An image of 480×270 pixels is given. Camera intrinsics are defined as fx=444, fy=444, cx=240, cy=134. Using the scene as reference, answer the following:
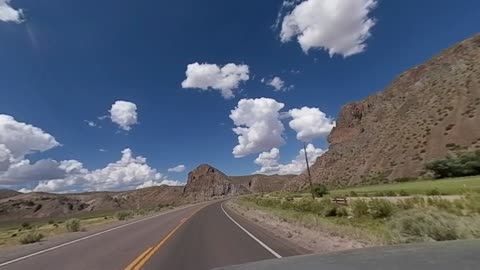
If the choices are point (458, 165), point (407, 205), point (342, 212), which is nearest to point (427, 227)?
point (407, 205)

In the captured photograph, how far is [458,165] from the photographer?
5309 centimetres

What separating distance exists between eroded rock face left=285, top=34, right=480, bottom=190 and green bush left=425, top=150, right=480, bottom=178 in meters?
5.72

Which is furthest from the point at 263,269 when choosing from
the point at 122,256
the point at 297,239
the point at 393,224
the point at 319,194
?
the point at 319,194

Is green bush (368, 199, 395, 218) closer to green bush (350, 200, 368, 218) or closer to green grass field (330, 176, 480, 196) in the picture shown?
green bush (350, 200, 368, 218)

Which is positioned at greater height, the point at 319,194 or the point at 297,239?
the point at 319,194

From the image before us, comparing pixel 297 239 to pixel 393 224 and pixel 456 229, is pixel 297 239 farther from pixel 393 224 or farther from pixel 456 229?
pixel 456 229

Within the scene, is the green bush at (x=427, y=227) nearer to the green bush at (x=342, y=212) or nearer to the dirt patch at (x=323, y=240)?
the dirt patch at (x=323, y=240)

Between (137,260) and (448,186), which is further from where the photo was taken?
(448,186)

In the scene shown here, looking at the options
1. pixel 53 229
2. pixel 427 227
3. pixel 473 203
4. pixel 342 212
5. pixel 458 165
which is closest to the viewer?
pixel 427 227

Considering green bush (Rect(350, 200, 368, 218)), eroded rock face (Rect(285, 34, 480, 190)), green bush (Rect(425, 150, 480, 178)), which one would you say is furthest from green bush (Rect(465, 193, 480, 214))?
eroded rock face (Rect(285, 34, 480, 190))

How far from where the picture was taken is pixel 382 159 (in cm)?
8000

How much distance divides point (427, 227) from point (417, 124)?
7220cm

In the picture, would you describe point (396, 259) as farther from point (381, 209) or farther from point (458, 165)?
point (458, 165)

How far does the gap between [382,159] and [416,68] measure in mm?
36498
